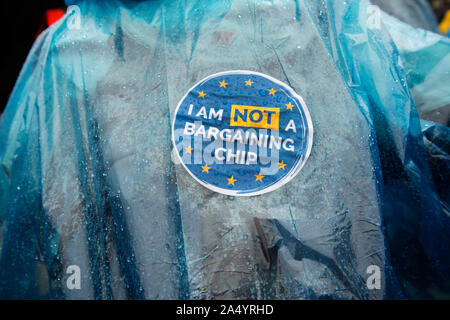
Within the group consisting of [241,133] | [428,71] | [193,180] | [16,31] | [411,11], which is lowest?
[193,180]

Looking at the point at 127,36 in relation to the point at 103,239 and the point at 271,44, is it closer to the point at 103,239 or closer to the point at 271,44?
the point at 271,44

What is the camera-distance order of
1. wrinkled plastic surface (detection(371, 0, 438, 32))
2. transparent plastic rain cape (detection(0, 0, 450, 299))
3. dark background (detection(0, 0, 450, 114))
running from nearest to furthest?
transparent plastic rain cape (detection(0, 0, 450, 299))
wrinkled plastic surface (detection(371, 0, 438, 32))
dark background (detection(0, 0, 450, 114))

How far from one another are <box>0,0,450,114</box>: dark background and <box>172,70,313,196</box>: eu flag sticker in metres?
1.29

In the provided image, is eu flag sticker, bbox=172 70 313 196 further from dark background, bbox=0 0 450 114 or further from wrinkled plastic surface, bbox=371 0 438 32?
dark background, bbox=0 0 450 114

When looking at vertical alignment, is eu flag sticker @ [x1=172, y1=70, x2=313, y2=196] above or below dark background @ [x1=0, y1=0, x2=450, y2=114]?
below

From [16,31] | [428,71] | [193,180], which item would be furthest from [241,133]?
[16,31]

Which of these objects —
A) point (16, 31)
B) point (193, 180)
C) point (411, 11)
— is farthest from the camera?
point (16, 31)

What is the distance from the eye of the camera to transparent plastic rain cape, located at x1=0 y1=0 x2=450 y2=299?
82 cm

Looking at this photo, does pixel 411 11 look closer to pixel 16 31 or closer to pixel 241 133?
pixel 241 133

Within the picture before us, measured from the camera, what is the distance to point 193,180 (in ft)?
2.77

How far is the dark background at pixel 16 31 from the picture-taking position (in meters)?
1.68

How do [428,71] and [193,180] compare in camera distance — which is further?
[428,71]

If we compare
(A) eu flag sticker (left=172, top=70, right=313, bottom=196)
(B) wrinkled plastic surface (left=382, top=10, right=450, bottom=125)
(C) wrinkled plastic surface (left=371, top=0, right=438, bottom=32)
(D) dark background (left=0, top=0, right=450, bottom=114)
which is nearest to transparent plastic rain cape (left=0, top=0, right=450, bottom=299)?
(A) eu flag sticker (left=172, top=70, right=313, bottom=196)

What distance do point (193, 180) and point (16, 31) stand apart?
1.54 metres
